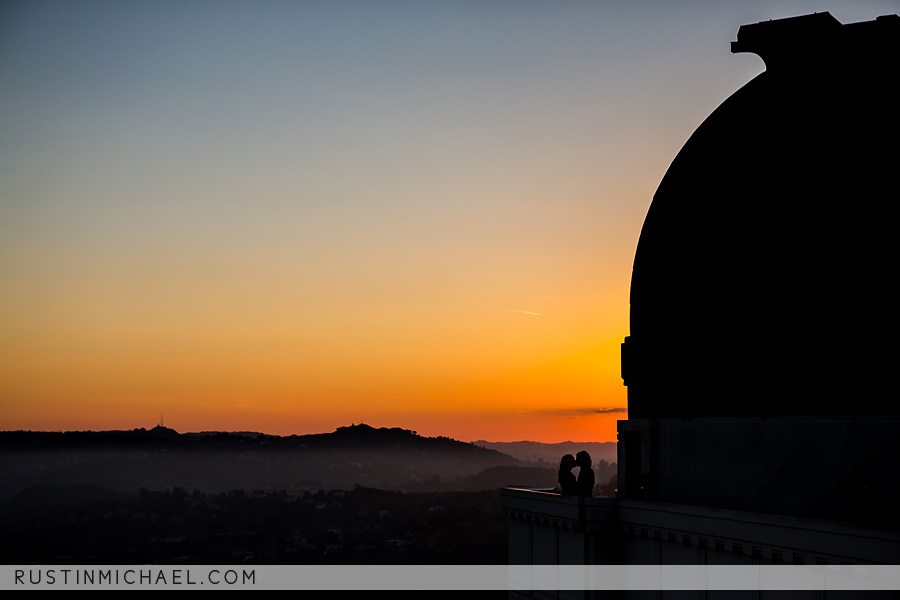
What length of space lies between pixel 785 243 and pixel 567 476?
18.2 feet

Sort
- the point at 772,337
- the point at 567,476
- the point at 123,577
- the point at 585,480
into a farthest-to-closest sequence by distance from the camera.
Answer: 1. the point at 123,577
2. the point at 567,476
3. the point at 585,480
4. the point at 772,337

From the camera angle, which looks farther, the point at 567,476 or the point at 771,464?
the point at 567,476

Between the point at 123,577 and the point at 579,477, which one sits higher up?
the point at 579,477

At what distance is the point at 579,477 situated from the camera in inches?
601

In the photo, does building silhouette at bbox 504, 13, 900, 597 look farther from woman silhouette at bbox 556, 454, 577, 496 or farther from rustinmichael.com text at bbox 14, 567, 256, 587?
rustinmichael.com text at bbox 14, 567, 256, 587

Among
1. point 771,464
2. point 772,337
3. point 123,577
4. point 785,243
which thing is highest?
point 785,243

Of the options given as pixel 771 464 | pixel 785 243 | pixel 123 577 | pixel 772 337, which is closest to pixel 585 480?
pixel 771 464

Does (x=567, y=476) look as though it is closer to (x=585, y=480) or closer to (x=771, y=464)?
(x=585, y=480)

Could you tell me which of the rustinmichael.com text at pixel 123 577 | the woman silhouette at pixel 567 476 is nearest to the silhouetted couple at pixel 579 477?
the woman silhouette at pixel 567 476

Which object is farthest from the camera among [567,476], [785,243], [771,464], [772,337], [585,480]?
[567,476]

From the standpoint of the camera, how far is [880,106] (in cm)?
1263

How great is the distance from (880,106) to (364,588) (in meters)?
120

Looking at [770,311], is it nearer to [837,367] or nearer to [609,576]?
[837,367]

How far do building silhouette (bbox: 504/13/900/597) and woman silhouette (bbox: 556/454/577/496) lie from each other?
0.47 meters
